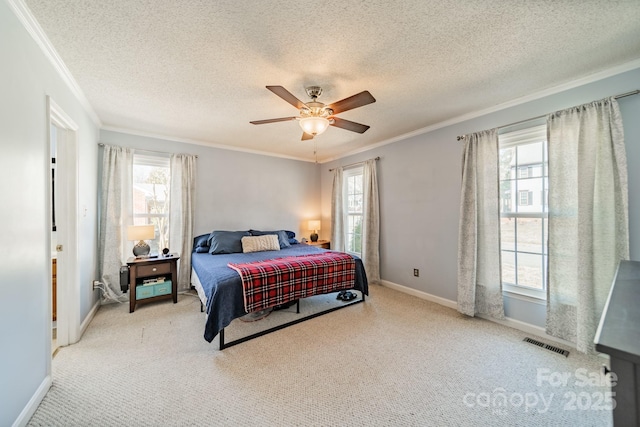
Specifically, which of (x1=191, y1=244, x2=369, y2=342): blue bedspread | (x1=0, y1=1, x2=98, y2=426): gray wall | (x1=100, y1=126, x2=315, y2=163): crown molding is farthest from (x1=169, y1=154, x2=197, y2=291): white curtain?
(x1=0, y1=1, x2=98, y2=426): gray wall

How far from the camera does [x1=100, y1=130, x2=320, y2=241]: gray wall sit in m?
4.12

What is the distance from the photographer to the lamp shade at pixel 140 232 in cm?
317

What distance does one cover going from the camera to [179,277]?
12.6 ft

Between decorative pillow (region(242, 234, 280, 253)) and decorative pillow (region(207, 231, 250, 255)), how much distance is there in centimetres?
11

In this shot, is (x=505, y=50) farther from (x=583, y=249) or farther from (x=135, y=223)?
(x=135, y=223)

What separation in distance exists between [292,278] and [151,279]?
2125 mm

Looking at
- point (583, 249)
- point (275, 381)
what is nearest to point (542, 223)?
point (583, 249)

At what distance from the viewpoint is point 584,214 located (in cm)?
215

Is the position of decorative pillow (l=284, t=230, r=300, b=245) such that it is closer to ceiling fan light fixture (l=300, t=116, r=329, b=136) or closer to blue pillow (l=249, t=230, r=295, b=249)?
blue pillow (l=249, t=230, r=295, b=249)

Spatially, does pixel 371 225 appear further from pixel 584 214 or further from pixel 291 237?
pixel 584 214

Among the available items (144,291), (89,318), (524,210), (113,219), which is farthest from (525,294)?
(113,219)

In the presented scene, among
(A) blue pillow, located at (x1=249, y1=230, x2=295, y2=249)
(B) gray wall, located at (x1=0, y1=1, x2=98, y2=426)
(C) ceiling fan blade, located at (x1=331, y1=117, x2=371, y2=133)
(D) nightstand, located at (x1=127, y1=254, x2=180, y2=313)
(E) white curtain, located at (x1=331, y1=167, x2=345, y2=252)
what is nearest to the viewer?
(B) gray wall, located at (x1=0, y1=1, x2=98, y2=426)

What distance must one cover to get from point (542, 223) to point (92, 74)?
15.2 ft

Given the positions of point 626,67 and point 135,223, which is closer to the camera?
point 626,67
